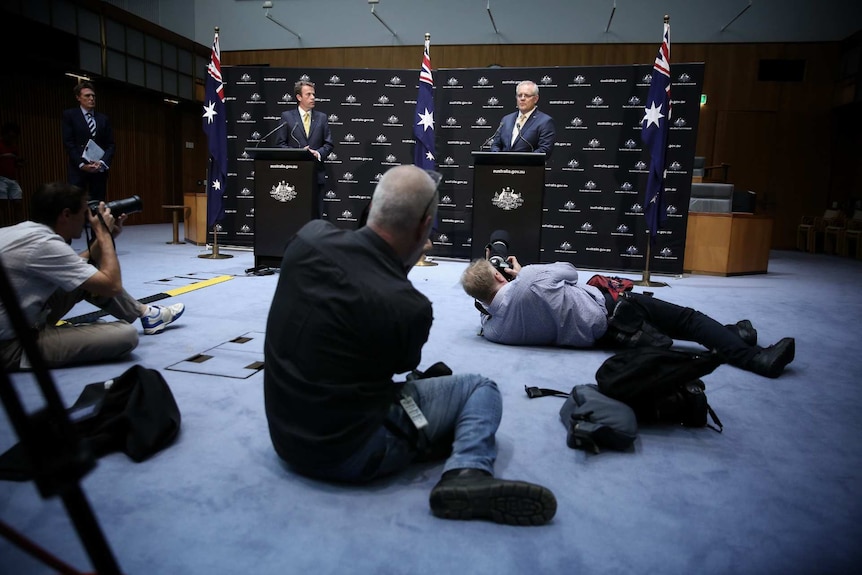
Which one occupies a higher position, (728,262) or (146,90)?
(146,90)

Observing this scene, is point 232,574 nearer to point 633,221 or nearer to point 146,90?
point 633,221

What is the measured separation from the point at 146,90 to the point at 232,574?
434 inches

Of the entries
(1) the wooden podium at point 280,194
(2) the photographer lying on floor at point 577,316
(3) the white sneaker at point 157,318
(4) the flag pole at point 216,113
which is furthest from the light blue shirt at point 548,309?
(4) the flag pole at point 216,113

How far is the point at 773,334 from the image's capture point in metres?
3.58

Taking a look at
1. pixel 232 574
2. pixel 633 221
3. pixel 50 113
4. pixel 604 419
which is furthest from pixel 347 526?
pixel 50 113

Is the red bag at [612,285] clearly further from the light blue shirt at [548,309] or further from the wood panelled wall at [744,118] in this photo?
the wood panelled wall at [744,118]

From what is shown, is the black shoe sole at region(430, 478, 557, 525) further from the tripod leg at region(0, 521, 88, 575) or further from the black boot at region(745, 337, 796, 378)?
the black boot at region(745, 337, 796, 378)

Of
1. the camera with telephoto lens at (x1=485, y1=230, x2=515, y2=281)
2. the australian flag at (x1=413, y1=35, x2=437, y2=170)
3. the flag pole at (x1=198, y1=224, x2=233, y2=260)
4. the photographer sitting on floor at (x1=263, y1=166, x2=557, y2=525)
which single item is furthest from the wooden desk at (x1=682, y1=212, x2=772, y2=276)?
the photographer sitting on floor at (x1=263, y1=166, x2=557, y2=525)

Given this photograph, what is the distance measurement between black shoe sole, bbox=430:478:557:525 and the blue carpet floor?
0.03 m

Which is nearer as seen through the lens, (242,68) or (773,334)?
(773,334)

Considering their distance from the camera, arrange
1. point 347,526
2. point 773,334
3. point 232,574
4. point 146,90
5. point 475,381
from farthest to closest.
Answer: point 146,90 → point 773,334 → point 475,381 → point 347,526 → point 232,574

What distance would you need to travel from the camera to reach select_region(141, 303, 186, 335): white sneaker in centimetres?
315

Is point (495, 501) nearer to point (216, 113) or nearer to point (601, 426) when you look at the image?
point (601, 426)

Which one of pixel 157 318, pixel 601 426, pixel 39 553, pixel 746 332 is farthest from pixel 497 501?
pixel 157 318
